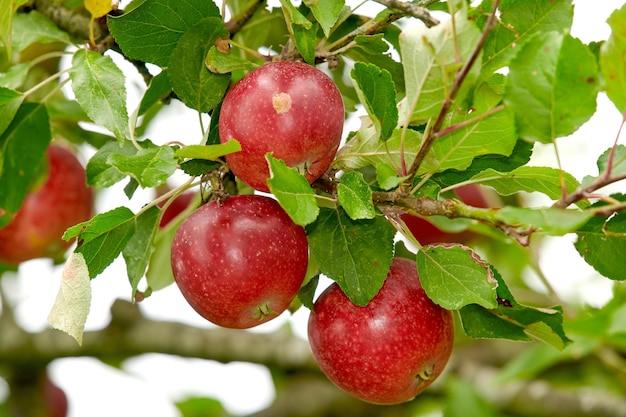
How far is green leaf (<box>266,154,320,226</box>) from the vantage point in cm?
86

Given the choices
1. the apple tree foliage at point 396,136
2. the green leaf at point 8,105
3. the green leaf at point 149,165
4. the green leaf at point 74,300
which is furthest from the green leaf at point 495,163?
the green leaf at point 8,105

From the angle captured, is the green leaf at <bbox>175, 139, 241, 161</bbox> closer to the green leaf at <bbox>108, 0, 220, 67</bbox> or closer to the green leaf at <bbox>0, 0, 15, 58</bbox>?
the green leaf at <bbox>108, 0, 220, 67</bbox>

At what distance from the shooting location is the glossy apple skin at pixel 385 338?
42.6 inches

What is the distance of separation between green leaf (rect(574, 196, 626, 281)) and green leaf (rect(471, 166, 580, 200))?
0.06m

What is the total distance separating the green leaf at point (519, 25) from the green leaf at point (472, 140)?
53 millimetres

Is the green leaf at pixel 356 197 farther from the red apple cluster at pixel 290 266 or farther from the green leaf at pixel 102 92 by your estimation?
the green leaf at pixel 102 92

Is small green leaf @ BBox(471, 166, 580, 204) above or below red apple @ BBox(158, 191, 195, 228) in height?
above

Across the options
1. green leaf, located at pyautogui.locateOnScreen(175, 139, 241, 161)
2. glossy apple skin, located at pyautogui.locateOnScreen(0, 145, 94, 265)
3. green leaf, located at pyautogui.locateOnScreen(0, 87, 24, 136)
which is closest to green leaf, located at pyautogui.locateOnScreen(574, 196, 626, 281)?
green leaf, located at pyautogui.locateOnScreen(175, 139, 241, 161)

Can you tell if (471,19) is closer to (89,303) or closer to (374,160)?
(374,160)

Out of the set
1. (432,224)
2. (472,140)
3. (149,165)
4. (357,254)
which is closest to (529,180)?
(472,140)

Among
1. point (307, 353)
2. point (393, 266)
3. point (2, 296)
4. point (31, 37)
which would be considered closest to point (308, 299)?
point (393, 266)

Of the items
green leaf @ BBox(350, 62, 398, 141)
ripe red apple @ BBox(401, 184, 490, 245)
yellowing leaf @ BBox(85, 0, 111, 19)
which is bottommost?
ripe red apple @ BBox(401, 184, 490, 245)

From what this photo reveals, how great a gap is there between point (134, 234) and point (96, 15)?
1.01 feet

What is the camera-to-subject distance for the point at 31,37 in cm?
135
